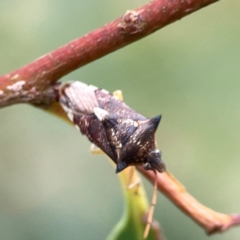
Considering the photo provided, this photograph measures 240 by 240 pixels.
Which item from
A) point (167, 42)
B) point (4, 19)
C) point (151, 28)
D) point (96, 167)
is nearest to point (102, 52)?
point (151, 28)

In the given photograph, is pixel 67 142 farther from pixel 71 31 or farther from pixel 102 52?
pixel 102 52

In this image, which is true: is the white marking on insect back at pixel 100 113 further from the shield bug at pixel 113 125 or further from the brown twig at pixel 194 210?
the brown twig at pixel 194 210

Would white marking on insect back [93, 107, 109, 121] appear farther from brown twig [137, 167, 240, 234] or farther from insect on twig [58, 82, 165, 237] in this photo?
brown twig [137, 167, 240, 234]

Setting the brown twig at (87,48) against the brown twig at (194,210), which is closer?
the brown twig at (87,48)

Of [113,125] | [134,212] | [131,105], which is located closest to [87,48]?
[113,125]

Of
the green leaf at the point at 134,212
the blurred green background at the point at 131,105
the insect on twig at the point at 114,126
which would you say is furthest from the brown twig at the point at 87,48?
the blurred green background at the point at 131,105

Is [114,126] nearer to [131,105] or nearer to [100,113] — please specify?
[100,113]
